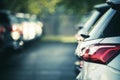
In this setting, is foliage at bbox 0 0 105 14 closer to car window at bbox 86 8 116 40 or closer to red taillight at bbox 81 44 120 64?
car window at bbox 86 8 116 40

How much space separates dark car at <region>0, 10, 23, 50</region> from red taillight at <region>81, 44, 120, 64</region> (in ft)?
45.6

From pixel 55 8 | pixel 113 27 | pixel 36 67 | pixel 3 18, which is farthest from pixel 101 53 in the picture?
pixel 55 8

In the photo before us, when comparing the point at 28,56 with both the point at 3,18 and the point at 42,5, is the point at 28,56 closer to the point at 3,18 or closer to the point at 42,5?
the point at 3,18

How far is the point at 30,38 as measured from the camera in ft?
87.6

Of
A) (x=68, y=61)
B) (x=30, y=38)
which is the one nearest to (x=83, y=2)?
(x=30, y=38)

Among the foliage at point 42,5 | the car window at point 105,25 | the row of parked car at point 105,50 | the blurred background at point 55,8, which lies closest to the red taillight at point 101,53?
the row of parked car at point 105,50

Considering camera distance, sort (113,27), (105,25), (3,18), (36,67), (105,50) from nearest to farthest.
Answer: (105,50) → (113,27) → (105,25) → (36,67) → (3,18)

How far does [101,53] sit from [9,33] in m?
15.0

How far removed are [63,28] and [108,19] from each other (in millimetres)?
45056

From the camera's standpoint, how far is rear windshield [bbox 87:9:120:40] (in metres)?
5.73

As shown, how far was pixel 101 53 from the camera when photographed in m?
5.55

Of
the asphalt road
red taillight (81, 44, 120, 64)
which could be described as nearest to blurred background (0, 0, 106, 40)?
the asphalt road

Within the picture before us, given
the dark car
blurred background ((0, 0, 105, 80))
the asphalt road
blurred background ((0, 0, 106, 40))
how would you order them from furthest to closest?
blurred background ((0, 0, 106, 40))
the dark car
blurred background ((0, 0, 105, 80))
the asphalt road

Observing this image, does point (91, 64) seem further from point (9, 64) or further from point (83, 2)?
point (83, 2)
